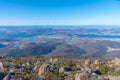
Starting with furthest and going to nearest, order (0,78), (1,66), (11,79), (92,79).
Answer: (1,66), (0,78), (11,79), (92,79)

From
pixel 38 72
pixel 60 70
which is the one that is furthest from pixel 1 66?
pixel 60 70

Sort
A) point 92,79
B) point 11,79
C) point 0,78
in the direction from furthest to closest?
point 0,78
point 11,79
point 92,79

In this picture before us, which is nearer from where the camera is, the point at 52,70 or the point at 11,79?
the point at 11,79

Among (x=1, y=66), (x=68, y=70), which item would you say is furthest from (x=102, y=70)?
(x=1, y=66)

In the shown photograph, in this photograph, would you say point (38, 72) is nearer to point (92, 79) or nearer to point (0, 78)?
point (0, 78)

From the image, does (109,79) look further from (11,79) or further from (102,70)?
(11,79)

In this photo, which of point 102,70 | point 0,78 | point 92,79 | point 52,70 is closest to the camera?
point 92,79

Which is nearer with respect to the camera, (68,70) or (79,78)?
(79,78)

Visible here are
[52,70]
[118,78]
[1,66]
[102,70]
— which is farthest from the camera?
[1,66]
